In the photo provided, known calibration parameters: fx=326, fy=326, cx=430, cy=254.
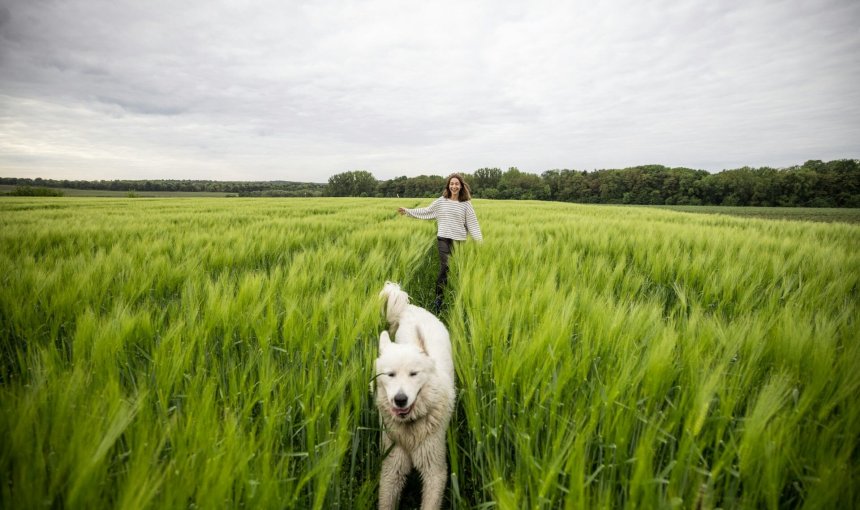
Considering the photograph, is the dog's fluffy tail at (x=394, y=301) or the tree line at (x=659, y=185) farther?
the tree line at (x=659, y=185)

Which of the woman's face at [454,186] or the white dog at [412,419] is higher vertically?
the woman's face at [454,186]

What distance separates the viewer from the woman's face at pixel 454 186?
5227 mm

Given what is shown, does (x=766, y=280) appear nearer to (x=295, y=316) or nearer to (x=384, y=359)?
(x=384, y=359)

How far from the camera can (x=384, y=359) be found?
5.18 feet

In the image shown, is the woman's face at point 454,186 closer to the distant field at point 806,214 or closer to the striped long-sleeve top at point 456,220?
the striped long-sleeve top at point 456,220

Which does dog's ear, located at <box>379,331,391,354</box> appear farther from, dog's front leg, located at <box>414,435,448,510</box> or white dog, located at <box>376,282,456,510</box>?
dog's front leg, located at <box>414,435,448,510</box>

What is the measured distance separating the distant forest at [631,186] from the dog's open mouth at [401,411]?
5394cm

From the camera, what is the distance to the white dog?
1402 mm

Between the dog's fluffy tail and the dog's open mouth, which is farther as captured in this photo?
the dog's fluffy tail

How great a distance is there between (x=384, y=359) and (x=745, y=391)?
5.19 ft

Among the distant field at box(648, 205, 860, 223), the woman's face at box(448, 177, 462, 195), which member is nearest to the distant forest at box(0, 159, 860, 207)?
the distant field at box(648, 205, 860, 223)

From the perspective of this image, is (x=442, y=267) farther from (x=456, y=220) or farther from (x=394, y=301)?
(x=394, y=301)

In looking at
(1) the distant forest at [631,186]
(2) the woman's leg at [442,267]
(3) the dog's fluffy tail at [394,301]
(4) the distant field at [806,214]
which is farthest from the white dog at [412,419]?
(1) the distant forest at [631,186]

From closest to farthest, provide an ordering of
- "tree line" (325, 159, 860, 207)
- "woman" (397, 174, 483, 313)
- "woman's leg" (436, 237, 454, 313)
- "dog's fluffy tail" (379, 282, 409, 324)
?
"dog's fluffy tail" (379, 282, 409, 324) < "woman's leg" (436, 237, 454, 313) < "woman" (397, 174, 483, 313) < "tree line" (325, 159, 860, 207)
